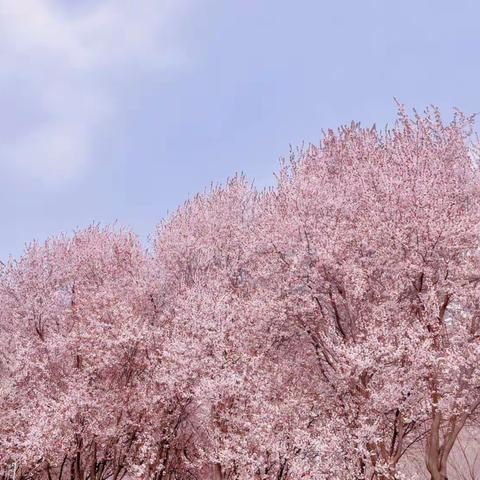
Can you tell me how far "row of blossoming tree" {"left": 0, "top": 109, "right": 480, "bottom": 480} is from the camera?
56.0 ft

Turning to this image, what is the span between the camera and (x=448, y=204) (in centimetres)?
1930

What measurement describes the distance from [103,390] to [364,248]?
34.3ft

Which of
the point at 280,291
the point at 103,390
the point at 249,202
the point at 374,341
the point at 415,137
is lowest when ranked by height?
the point at 374,341

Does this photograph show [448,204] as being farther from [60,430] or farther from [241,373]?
[60,430]

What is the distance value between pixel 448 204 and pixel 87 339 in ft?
44.4

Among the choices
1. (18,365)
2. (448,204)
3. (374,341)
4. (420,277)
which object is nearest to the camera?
(374,341)

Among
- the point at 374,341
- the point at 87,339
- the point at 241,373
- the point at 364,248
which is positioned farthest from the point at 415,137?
the point at 87,339

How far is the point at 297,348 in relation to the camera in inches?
872

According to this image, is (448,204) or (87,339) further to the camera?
(87,339)

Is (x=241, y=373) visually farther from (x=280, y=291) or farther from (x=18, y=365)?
(x=18, y=365)

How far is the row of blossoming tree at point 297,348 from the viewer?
17.1 m

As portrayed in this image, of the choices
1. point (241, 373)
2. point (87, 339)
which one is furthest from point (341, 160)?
point (87, 339)

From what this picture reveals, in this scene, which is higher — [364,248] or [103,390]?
[364,248]

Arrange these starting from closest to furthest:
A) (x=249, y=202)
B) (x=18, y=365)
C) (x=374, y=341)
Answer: (x=374, y=341), (x=18, y=365), (x=249, y=202)
